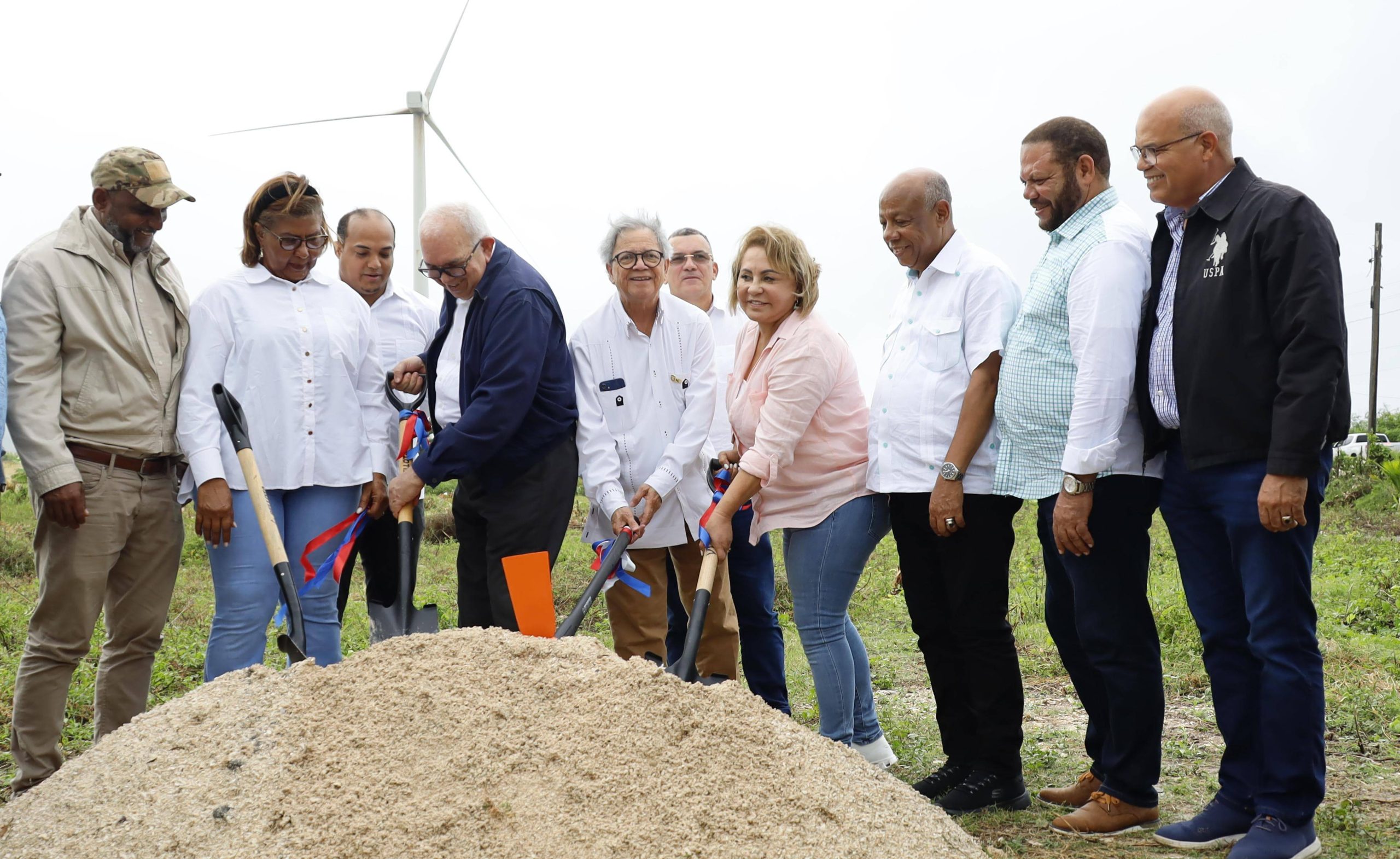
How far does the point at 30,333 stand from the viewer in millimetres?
3334

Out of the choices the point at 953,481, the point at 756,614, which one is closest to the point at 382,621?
the point at 756,614

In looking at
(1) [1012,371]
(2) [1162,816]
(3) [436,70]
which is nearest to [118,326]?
(1) [1012,371]

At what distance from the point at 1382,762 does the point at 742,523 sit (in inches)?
92.2

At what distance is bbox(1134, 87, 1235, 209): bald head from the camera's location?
2930 millimetres

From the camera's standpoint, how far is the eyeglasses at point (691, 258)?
495 cm

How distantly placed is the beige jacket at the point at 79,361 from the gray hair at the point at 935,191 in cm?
243

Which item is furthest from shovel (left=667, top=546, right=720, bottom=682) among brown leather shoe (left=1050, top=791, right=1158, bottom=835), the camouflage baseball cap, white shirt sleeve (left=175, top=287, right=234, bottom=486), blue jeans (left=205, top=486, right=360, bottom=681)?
the camouflage baseball cap

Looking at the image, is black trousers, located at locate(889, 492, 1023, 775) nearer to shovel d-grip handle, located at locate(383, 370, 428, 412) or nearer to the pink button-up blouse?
the pink button-up blouse

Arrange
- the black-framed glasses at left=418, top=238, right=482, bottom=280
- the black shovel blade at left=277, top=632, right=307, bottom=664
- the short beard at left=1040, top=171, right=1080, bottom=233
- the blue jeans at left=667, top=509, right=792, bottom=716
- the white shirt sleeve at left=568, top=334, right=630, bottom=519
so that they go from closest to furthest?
the black shovel blade at left=277, top=632, right=307, bottom=664 < the short beard at left=1040, top=171, right=1080, bottom=233 < the black-framed glasses at left=418, top=238, right=482, bottom=280 < the white shirt sleeve at left=568, top=334, right=630, bottom=519 < the blue jeans at left=667, top=509, right=792, bottom=716

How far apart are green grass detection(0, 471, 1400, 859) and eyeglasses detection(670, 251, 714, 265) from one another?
2.02 meters

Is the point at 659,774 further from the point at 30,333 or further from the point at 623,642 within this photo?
the point at 30,333

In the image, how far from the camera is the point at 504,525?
11.8 feet

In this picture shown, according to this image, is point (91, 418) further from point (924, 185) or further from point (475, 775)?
point (924, 185)

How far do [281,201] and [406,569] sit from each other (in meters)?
1.24
